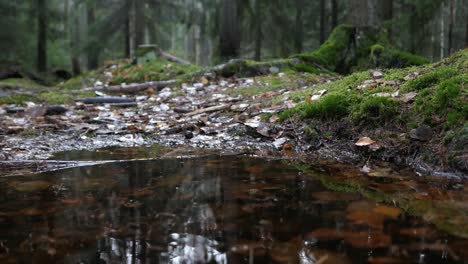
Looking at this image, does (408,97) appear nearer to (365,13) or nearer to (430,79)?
(430,79)

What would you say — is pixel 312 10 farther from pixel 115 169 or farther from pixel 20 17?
pixel 115 169

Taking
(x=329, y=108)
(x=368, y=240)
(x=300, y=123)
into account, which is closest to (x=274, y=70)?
(x=300, y=123)

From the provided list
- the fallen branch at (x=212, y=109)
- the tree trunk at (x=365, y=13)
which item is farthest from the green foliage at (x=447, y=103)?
the tree trunk at (x=365, y=13)

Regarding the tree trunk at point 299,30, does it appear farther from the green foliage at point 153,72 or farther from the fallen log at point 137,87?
the fallen log at point 137,87

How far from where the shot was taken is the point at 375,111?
3355 millimetres

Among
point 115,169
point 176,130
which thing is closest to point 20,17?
point 176,130

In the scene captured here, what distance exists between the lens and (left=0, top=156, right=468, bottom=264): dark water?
1502 mm

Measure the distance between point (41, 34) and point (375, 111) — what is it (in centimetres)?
1829

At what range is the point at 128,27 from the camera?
15.9m

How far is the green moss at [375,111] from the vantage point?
3240 mm

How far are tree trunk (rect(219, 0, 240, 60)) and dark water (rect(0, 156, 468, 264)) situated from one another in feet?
31.7

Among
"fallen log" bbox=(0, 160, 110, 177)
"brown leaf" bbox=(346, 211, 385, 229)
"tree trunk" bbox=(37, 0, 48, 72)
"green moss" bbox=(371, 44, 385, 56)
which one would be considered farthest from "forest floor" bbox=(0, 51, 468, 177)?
"tree trunk" bbox=(37, 0, 48, 72)

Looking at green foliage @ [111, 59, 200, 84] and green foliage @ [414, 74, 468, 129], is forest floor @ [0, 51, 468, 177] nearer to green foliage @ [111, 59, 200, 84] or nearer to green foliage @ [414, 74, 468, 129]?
green foliage @ [414, 74, 468, 129]

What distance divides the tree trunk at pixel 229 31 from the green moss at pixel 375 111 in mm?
8785
